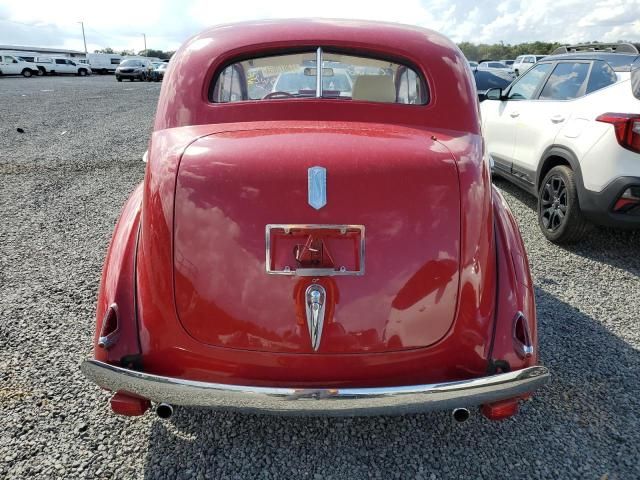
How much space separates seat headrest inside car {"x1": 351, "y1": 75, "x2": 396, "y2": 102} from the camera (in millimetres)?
2670

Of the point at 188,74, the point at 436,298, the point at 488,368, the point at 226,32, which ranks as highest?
the point at 226,32

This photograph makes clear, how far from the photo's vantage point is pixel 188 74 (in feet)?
8.02

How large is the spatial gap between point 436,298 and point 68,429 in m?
1.86

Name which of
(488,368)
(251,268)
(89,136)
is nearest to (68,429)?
(251,268)

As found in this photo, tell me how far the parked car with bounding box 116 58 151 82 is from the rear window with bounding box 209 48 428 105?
Result: 3394 cm

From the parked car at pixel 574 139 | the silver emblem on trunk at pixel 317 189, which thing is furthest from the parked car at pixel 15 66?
the silver emblem on trunk at pixel 317 189

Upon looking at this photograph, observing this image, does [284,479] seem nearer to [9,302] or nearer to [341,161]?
[341,161]

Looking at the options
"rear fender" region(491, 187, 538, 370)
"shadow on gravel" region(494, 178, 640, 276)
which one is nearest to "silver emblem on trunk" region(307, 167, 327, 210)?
"rear fender" region(491, 187, 538, 370)

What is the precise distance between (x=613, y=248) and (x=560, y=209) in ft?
2.09

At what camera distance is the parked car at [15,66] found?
35.6 metres

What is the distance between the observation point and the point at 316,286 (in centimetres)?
192

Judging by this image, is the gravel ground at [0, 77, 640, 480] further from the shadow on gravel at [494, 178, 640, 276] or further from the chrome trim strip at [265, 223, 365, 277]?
the chrome trim strip at [265, 223, 365, 277]

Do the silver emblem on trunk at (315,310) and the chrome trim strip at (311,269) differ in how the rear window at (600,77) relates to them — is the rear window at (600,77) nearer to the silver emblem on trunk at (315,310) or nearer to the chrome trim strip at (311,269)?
the chrome trim strip at (311,269)

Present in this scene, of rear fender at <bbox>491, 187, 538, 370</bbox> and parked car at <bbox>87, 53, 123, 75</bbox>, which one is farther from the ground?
rear fender at <bbox>491, 187, 538, 370</bbox>
